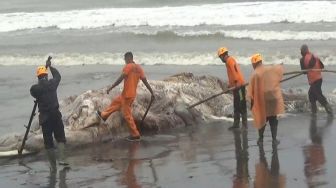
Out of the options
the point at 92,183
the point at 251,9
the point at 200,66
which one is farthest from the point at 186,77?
the point at 251,9

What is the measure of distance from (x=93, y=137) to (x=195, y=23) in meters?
25.7

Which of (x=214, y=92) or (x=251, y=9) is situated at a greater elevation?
(x=251, y=9)

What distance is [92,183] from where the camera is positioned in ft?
29.2

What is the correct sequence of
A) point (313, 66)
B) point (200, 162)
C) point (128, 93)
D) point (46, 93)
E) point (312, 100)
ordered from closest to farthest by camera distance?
point (200, 162)
point (46, 93)
point (128, 93)
point (313, 66)
point (312, 100)

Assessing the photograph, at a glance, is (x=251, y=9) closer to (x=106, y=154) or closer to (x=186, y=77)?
(x=186, y=77)

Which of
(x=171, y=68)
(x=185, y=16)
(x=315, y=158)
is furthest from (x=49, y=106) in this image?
(x=185, y=16)

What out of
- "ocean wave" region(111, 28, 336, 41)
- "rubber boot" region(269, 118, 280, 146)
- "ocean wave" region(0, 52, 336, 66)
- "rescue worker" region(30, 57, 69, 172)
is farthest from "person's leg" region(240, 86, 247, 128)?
"ocean wave" region(111, 28, 336, 41)

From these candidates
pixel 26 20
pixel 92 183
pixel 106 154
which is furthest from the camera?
pixel 26 20

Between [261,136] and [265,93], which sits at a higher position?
[265,93]

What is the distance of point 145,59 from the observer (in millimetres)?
25297

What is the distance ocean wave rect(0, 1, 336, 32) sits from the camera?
34.8 meters

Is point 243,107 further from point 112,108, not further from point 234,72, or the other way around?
point 112,108

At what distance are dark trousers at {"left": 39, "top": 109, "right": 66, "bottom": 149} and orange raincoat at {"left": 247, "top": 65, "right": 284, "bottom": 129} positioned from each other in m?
3.34

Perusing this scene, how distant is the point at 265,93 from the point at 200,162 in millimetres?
1727
